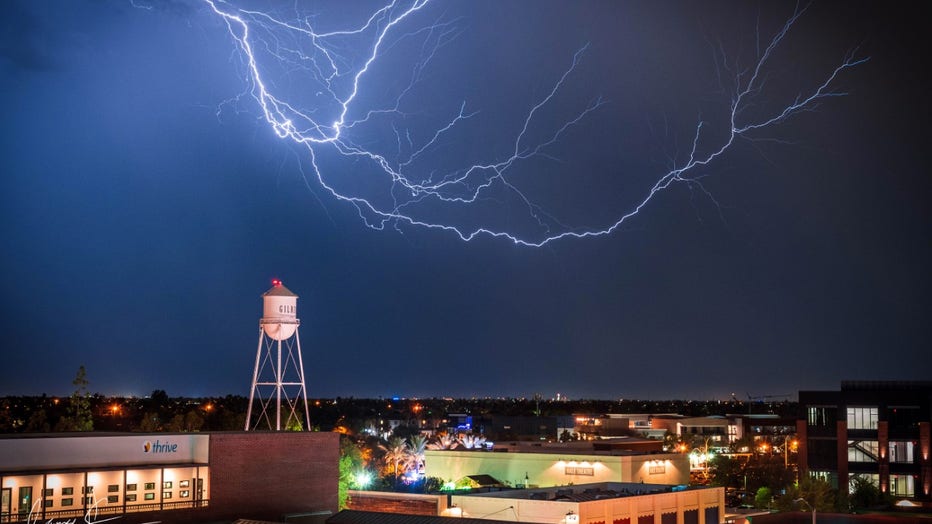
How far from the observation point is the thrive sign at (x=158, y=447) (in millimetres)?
29000

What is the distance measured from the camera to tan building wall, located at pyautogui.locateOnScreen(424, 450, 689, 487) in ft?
158

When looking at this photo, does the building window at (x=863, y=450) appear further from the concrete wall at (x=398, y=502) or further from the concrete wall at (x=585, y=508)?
the concrete wall at (x=398, y=502)

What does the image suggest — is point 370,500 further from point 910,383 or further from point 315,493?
point 910,383

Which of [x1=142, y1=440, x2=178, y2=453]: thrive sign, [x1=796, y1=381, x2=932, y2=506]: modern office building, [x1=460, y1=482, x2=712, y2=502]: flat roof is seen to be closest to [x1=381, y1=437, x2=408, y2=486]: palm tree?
[x1=460, y1=482, x2=712, y2=502]: flat roof

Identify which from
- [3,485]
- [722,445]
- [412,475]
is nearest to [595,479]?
[412,475]

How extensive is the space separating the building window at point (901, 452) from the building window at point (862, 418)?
4.88ft

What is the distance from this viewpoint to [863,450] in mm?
58812

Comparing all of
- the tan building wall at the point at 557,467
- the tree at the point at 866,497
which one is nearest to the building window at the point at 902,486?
the tree at the point at 866,497

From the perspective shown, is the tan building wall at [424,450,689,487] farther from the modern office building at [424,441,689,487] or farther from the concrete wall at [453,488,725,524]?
the concrete wall at [453,488,725,524]

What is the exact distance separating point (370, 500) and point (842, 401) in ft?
106

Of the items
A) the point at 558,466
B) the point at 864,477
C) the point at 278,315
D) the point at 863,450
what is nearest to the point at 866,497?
the point at 864,477

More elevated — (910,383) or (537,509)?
(910,383)

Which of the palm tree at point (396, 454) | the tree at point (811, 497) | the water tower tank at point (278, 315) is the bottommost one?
the tree at point (811, 497)

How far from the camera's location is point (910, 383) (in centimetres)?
6022
